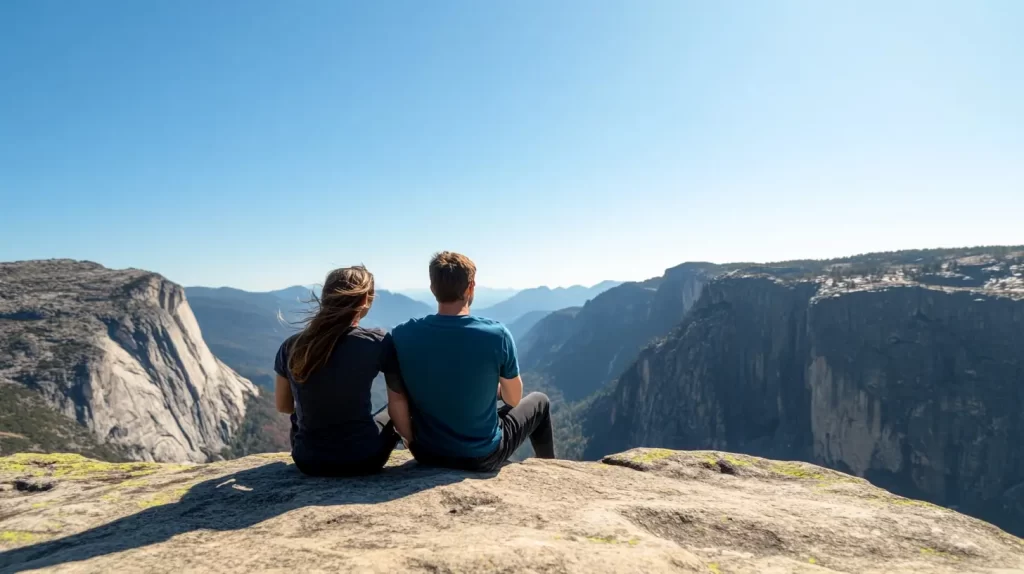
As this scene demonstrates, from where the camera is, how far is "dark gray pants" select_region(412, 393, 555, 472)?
7.17m

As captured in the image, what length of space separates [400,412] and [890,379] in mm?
142099

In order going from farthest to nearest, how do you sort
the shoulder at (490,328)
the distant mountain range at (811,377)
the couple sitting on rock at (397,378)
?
the distant mountain range at (811,377)
the shoulder at (490,328)
the couple sitting on rock at (397,378)

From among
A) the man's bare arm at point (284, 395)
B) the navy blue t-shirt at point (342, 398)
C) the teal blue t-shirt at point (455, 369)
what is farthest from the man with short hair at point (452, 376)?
the man's bare arm at point (284, 395)

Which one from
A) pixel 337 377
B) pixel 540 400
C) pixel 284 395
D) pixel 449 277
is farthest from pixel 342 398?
pixel 540 400

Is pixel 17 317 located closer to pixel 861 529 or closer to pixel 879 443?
pixel 861 529

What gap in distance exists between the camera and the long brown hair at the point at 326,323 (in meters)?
5.99

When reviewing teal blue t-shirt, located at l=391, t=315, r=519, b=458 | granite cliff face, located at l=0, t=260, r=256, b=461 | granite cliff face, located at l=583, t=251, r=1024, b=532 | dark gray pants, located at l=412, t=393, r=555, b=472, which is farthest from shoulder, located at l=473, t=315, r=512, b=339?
granite cliff face, located at l=583, t=251, r=1024, b=532

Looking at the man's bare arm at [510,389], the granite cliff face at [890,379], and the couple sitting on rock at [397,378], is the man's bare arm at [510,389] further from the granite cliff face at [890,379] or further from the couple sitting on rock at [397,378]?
the granite cliff face at [890,379]

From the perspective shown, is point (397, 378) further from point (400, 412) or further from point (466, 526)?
point (466, 526)

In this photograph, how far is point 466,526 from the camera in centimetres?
513

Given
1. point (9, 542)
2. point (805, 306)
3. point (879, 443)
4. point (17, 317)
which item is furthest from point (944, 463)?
point (17, 317)

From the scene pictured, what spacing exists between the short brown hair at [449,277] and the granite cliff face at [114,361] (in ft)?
295

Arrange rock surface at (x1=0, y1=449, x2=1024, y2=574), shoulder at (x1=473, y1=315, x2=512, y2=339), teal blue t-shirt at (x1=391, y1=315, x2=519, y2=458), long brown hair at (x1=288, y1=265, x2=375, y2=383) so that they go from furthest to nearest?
shoulder at (x1=473, y1=315, x2=512, y2=339), teal blue t-shirt at (x1=391, y1=315, x2=519, y2=458), long brown hair at (x1=288, y1=265, x2=375, y2=383), rock surface at (x1=0, y1=449, x2=1024, y2=574)

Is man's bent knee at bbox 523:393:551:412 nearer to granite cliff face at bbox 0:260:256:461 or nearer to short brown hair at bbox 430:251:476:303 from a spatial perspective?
short brown hair at bbox 430:251:476:303
